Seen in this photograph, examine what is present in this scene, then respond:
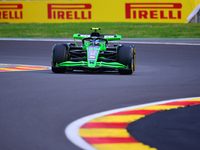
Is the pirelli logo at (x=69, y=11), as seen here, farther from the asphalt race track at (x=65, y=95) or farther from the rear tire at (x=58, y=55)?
the rear tire at (x=58, y=55)

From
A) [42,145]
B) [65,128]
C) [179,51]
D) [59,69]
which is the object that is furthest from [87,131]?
[179,51]

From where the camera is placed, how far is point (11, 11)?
29172 mm

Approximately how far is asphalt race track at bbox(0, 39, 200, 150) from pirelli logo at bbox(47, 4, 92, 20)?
14.9 metres

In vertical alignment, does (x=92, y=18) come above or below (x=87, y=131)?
above

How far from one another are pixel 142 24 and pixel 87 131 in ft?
75.3

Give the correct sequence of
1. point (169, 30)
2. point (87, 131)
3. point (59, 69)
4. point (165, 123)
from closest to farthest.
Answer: point (87, 131) < point (165, 123) < point (59, 69) < point (169, 30)

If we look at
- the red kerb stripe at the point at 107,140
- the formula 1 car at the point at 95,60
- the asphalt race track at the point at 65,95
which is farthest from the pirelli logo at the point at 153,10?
the red kerb stripe at the point at 107,140

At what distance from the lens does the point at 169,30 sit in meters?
25.8

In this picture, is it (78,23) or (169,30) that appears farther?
(78,23)

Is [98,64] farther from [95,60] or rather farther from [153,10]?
[153,10]

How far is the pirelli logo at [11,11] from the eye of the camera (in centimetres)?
2892

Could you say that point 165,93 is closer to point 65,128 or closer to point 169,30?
point 65,128

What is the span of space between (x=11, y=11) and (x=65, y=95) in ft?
74.2

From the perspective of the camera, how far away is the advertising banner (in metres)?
28.0
